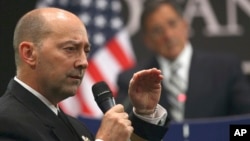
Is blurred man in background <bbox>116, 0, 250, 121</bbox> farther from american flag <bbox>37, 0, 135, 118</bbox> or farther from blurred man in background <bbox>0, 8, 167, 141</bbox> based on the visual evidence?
blurred man in background <bbox>0, 8, 167, 141</bbox>

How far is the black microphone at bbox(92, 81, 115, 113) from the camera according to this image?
266 cm

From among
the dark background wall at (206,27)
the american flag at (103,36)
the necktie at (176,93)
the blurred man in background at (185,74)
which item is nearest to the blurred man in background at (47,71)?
the blurred man in background at (185,74)

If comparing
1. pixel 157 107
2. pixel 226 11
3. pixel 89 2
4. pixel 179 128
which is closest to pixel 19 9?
pixel 89 2

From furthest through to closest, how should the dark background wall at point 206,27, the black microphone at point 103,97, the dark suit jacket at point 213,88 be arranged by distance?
1. the dark background wall at point 206,27
2. the dark suit jacket at point 213,88
3. the black microphone at point 103,97

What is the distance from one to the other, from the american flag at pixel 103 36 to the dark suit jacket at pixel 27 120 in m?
3.19

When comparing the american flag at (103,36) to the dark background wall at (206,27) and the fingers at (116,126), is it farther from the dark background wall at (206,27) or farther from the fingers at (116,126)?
the fingers at (116,126)

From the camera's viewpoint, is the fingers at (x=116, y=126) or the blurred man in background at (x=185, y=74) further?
the blurred man in background at (x=185, y=74)

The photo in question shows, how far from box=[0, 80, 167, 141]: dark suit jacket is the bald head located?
14cm

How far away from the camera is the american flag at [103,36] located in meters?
6.00

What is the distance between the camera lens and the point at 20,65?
2.74 meters

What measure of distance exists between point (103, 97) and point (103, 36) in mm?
3468

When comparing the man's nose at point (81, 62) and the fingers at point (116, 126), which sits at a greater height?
the man's nose at point (81, 62)

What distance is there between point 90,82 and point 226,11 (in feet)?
3.70

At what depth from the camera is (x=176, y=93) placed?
482 centimetres
